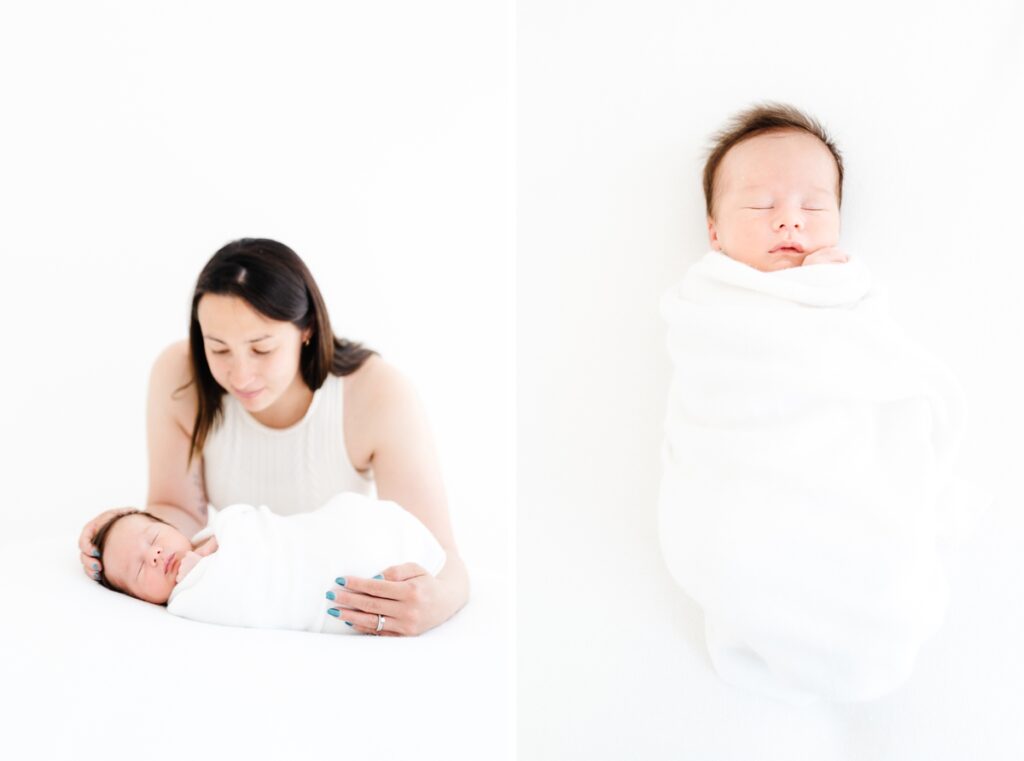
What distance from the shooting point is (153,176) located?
1.62m

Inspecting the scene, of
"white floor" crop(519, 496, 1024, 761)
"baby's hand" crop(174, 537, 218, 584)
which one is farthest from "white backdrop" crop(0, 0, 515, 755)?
"baby's hand" crop(174, 537, 218, 584)

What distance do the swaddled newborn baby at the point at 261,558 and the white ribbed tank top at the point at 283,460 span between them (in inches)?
10.8

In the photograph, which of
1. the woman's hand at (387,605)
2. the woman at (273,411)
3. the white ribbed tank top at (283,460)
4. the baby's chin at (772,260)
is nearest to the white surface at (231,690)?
the woman's hand at (387,605)

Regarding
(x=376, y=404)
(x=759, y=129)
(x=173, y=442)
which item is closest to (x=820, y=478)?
(x=759, y=129)

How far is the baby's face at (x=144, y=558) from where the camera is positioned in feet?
3.75

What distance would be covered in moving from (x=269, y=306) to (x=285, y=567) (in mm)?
498

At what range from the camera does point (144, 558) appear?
3.78 feet

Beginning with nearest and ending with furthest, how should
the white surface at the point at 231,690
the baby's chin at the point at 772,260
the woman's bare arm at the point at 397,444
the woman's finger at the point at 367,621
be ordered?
the white surface at the point at 231,690 → the baby's chin at the point at 772,260 → the woman's finger at the point at 367,621 → the woman's bare arm at the point at 397,444

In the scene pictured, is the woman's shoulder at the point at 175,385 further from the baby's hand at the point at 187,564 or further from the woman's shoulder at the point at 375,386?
the baby's hand at the point at 187,564

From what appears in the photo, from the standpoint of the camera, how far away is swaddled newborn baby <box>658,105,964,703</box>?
0.82 m

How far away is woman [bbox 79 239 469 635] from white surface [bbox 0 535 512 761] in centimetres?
27

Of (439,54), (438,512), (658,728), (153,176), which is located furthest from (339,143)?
(658,728)

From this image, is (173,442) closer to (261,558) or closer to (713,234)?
→ (261,558)

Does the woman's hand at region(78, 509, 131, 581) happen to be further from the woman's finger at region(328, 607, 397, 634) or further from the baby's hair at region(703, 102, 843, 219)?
the baby's hair at region(703, 102, 843, 219)
